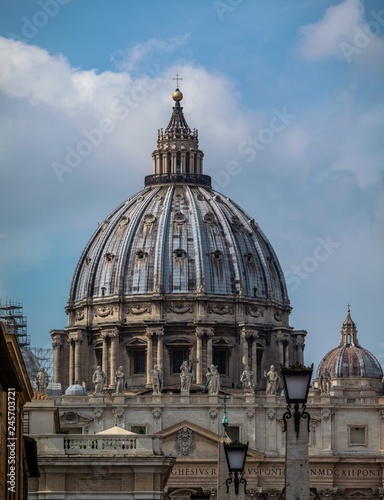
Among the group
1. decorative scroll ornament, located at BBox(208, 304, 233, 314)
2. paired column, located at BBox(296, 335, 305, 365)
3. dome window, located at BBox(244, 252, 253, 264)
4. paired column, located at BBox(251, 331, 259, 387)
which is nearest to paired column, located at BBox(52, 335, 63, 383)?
decorative scroll ornament, located at BBox(208, 304, 233, 314)

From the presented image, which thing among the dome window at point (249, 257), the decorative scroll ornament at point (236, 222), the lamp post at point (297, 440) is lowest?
the lamp post at point (297, 440)

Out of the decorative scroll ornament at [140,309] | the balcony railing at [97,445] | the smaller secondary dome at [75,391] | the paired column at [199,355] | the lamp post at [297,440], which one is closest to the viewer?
the lamp post at [297,440]

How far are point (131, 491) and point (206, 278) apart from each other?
10447 centimetres

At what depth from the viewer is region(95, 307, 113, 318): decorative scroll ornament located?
168375 mm

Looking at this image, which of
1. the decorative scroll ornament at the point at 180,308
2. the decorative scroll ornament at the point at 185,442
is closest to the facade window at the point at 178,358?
the decorative scroll ornament at the point at 180,308

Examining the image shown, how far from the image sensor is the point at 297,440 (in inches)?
1409

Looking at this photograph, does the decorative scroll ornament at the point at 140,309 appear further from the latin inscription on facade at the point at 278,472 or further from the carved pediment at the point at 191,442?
the latin inscription on facade at the point at 278,472

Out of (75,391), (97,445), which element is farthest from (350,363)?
(97,445)

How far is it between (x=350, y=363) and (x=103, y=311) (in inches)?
1143

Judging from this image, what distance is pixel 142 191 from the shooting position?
179m

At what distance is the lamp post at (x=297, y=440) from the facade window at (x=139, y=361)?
5059 inches

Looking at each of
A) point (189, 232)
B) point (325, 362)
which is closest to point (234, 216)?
point (189, 232)

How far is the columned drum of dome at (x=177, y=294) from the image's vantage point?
165 metres

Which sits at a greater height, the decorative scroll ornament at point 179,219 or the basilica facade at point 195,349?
the decorative scroll ornament at point 179,219
